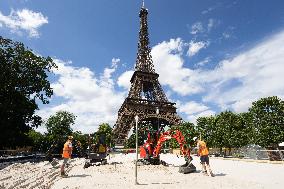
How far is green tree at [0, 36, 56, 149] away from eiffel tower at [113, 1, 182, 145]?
29.6 metres

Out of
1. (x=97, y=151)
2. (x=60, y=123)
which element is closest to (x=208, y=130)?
(x=60, y=123)

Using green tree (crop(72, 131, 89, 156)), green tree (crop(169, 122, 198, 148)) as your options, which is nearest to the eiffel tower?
green tree (crop(169, 122, 198, 148))

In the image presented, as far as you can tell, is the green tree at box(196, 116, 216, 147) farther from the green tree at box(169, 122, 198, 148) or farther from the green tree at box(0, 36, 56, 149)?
the green tree at box(0, 36, 56, 149)

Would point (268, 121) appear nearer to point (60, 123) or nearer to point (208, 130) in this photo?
point (208, 130)

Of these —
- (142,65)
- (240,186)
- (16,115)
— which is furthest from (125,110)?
(240,186)

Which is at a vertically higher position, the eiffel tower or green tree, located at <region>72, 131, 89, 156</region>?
the eiffel tower

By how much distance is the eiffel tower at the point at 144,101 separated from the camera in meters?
66.2

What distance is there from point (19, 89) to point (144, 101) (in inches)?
1494

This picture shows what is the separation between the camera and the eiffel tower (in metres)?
66.2

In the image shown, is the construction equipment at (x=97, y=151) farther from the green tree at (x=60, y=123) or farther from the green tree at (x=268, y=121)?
the green tree at (x=60, y=123)

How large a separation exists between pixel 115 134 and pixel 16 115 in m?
33.7

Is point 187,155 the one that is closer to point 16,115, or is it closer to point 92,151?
point 92,151

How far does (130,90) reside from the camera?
73625mm

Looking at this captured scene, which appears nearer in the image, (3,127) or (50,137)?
(3,127)
